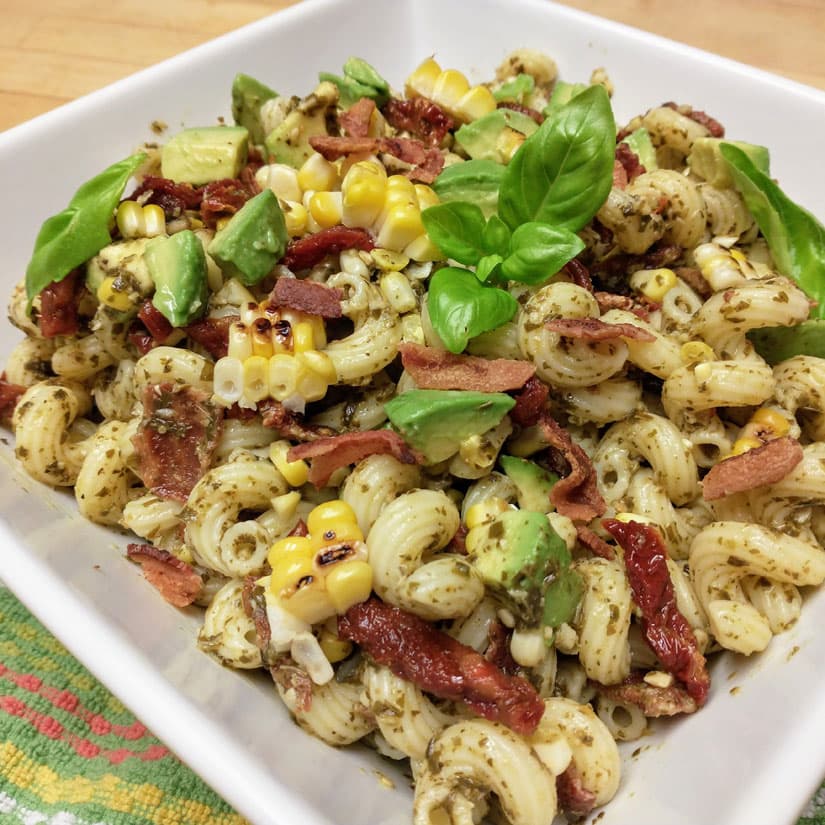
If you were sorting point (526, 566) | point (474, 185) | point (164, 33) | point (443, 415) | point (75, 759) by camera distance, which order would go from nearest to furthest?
point (526, 566)
point (443, 415)
point (75, 759)
point (474, 185)
point (164, 33)

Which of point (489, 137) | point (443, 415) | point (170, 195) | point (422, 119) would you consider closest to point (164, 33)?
point (422, 119)

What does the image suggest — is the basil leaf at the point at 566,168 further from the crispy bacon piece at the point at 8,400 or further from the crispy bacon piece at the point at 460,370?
the crispy bacon piece at the point at 8,400

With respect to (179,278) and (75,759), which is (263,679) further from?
(179,278)

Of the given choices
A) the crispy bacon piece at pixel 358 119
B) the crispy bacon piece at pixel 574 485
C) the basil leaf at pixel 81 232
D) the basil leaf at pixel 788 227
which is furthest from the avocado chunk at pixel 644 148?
the basil leaf at pixel 81 232

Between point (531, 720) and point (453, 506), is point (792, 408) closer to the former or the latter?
point (453, 506)

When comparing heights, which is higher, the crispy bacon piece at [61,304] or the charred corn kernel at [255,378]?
the charred corn kernel at [255,378]

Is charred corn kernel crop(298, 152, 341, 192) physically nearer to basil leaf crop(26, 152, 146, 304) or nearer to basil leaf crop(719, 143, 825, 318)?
basil leaf crop(26, 152, 146, 304)
